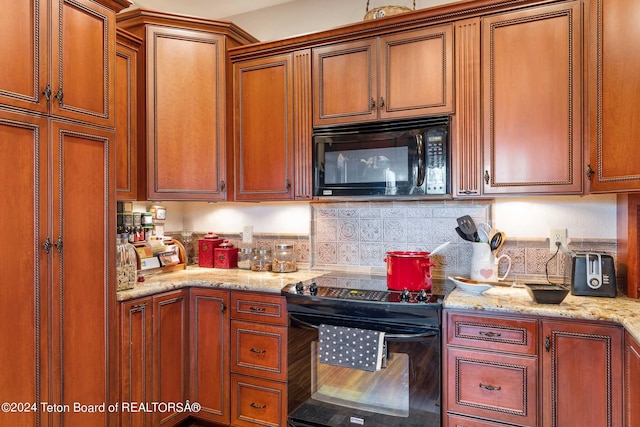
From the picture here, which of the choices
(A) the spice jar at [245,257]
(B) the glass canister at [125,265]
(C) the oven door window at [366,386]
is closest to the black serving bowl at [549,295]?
(C) the oven door window at [366,386]

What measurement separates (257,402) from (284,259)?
2.95 ft

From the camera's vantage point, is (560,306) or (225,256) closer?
(560,306)

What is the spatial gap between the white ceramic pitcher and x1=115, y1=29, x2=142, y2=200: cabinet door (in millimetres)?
2029

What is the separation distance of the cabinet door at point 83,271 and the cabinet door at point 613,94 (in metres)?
2.27

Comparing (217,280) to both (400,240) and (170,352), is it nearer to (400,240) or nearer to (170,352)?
(170,352)

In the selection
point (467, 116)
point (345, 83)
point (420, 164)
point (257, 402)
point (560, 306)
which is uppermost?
point (345, 83)

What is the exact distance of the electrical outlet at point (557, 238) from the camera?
2.14m

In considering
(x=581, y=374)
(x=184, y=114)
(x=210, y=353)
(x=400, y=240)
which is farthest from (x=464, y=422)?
(x=184, y=114)

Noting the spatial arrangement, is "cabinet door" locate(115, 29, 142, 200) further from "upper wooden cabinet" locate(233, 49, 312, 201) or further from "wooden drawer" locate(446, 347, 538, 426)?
"wooden drawer" locate(446, 347, 538, 426)

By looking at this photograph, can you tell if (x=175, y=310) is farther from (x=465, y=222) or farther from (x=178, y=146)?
(x=465, y=222)

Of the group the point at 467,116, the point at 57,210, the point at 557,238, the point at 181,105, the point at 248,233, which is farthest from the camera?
the point at 248,233

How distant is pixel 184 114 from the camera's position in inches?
97.6

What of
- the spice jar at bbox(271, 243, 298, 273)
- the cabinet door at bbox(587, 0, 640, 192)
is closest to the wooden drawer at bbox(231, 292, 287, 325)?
the spice jar at bbox(271, 243, 298, 273)

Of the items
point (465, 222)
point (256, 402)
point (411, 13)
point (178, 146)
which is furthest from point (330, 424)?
point (411, 13)
